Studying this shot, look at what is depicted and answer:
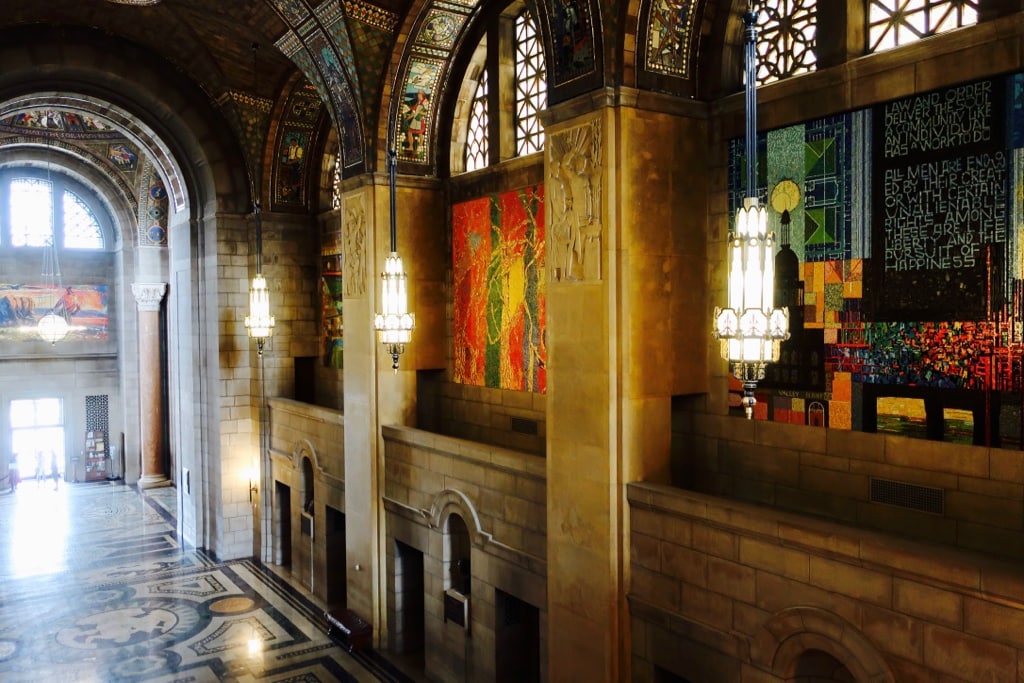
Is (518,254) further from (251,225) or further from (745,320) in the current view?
(251,225)

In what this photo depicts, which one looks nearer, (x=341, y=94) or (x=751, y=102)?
(x=751, y=102)

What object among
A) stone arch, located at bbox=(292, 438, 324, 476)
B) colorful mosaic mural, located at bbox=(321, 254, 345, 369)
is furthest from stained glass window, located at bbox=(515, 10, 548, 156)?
stone arch, located at bbox=(292, 438, 324, 476)

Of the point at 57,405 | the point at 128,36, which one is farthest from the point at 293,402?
the point at 57,405

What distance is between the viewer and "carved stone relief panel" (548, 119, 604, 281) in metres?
6.93

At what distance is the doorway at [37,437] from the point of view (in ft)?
71.8

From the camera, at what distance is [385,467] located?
10.9m

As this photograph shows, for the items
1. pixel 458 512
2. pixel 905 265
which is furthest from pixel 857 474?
pixel 458 512

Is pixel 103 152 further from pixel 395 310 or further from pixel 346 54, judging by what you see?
pixel 395 310

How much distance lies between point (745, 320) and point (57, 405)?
2237cm

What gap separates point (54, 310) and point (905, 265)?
21727mm

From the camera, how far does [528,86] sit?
9727 mm

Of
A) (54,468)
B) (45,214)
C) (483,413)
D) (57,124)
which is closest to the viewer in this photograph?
(483,413)

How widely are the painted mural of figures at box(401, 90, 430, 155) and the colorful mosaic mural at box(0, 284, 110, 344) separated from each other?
50.5ft

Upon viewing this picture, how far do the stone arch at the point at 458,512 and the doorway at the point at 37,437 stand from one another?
16.7m
